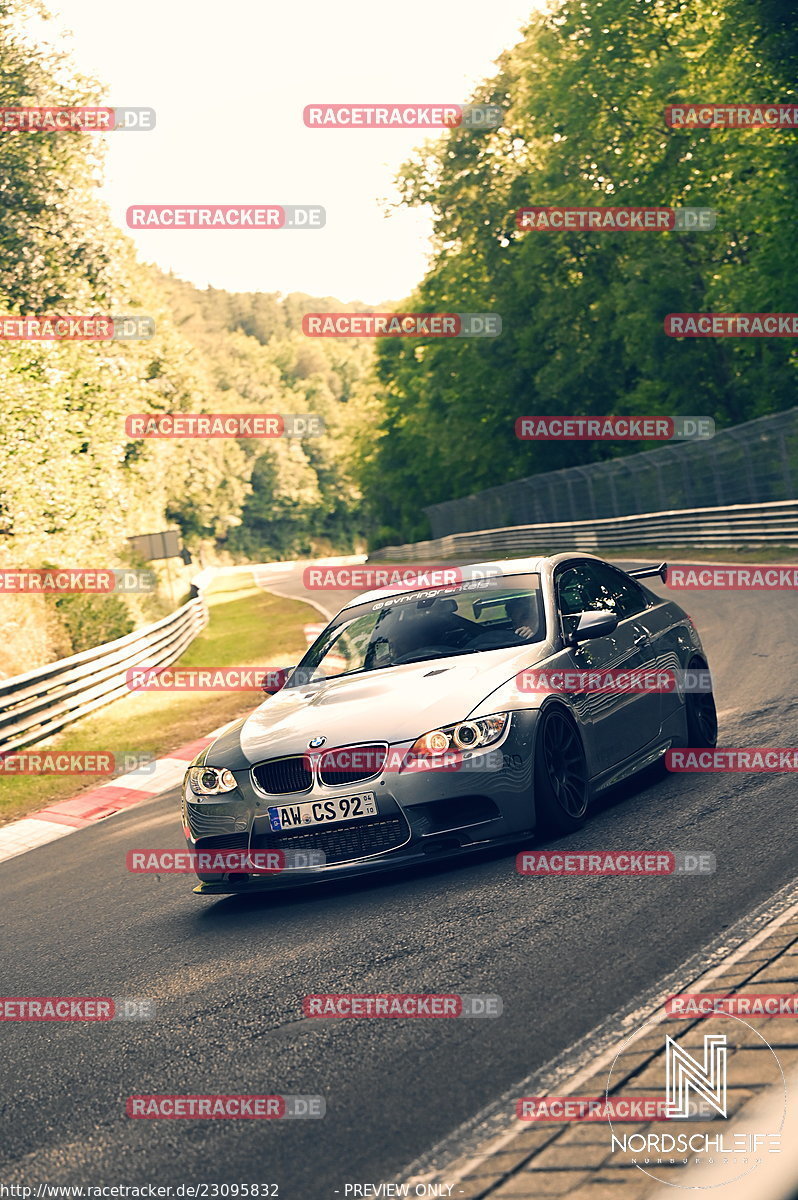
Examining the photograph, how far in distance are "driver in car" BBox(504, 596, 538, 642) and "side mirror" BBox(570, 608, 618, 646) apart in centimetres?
24

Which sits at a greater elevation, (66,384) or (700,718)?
(66,384)

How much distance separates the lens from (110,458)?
3431 cm

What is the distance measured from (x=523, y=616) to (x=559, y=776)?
1220 mm

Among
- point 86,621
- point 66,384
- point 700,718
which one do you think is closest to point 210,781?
point 700,718

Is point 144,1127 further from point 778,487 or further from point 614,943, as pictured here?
point 778,487

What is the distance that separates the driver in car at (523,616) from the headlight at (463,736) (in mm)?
1094

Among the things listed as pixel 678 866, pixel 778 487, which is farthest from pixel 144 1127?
pixel 778 487

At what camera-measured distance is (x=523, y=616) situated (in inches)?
296

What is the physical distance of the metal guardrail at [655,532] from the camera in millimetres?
27438

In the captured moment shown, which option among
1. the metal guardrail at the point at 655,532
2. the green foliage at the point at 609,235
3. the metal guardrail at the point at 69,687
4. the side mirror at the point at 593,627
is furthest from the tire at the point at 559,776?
the green foliage at the point at 609,235

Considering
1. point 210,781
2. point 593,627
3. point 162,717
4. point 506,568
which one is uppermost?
point 506,568

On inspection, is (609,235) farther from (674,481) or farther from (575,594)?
(575,594)

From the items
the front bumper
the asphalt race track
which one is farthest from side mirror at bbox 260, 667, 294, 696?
the front bumper

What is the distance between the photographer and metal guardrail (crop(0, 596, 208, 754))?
1546cm
